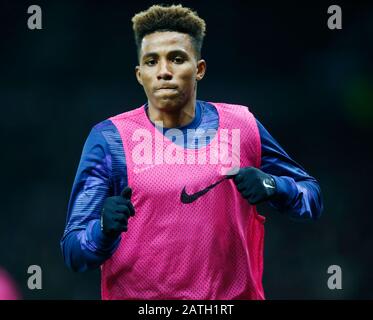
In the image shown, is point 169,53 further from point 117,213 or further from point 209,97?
point 209,97

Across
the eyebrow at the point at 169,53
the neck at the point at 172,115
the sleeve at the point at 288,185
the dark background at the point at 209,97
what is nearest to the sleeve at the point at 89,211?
the neck at the point at 172,115

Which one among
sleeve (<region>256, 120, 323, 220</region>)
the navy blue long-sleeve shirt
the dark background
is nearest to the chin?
the navy blue long-sleeve shirt

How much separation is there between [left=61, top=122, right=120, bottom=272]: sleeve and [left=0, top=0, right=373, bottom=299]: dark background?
2211 mm

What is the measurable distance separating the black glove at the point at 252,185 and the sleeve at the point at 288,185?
0.42 ft

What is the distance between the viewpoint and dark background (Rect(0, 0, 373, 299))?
5.42 meters

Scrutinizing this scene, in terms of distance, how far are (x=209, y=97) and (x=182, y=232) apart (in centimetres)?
239

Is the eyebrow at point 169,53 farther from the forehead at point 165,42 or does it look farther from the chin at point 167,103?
the chin at point 167,103

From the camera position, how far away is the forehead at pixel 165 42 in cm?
328
